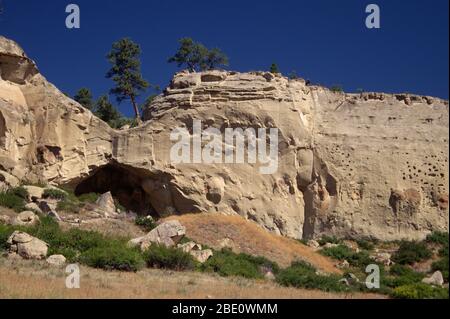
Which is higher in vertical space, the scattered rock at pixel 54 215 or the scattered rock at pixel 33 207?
the scattered rock at pixel 33 207

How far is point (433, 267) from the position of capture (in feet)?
67.6

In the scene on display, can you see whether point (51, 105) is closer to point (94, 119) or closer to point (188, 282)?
point (94, 119)

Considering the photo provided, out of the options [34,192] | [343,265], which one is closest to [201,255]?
[343,265]

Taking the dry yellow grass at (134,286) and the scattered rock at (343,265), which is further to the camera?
the scattered rock at (343,265)

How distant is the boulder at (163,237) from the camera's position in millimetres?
18439

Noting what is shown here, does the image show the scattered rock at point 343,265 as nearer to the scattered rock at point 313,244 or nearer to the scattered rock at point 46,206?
the scattered rock at point 313,244

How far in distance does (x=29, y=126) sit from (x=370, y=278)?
49.3 feet

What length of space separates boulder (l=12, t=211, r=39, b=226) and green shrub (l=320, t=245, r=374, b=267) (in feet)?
34.2

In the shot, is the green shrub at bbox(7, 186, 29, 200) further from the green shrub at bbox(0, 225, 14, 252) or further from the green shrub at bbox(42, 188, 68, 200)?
the green shrub at bbox(0, 225, 14, 252)

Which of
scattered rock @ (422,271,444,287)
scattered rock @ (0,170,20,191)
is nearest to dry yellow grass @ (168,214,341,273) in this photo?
scattered rock @ (422,271,444,287)

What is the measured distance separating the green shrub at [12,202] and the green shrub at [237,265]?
293 inches

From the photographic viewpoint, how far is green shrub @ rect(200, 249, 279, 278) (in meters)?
17.0

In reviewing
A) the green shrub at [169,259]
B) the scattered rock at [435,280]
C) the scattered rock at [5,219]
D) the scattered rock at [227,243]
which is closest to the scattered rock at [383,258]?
the scattered rock at [435,280]
